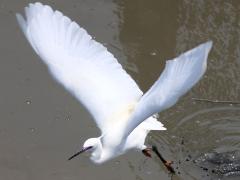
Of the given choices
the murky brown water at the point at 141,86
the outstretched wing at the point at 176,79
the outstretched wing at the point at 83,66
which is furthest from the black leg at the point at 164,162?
the outstretched wing at the point at 176,79

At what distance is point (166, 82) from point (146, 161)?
159 cm

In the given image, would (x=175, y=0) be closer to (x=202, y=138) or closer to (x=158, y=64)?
(x=158, y=64)

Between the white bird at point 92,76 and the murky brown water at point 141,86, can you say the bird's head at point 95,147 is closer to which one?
the white bird at point 92,76

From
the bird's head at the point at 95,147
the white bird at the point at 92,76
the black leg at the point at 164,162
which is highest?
the white bird at the point at 92,76

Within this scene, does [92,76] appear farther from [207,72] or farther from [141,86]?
[207,72]

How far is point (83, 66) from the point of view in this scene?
12.6 ft

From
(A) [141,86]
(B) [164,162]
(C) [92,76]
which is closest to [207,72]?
(A) [141,86]

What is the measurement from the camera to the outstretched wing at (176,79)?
2.71 m

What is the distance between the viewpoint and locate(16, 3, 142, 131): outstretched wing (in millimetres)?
3668

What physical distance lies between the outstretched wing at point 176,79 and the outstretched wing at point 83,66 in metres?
0.72

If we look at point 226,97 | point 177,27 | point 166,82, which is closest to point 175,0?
point 177,27

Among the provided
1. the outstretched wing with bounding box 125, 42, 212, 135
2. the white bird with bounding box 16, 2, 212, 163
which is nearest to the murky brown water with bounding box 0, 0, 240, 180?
the white bird with bounding box 16, 2, 212, 163

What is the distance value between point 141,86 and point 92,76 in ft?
4.07

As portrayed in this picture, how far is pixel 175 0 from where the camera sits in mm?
5969
